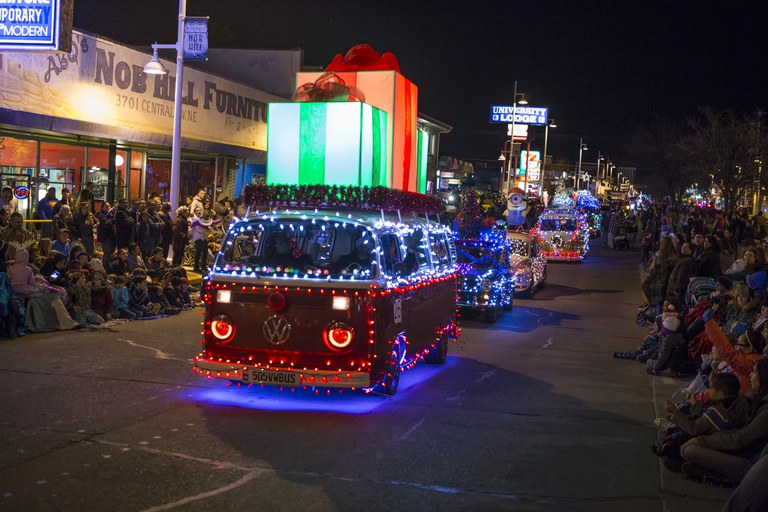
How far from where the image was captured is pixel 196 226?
69.2 feet

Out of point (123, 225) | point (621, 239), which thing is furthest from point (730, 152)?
point (123, 225)

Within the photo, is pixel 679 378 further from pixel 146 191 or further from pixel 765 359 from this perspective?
pixel 146 191

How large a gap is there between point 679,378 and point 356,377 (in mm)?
5569

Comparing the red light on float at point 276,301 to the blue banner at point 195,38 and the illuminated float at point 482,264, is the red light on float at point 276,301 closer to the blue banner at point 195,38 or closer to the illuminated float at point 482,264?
the illuminated float at point 482,264

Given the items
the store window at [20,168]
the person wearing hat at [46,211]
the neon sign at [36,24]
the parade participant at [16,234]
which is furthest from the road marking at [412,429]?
the store window at [20,168]

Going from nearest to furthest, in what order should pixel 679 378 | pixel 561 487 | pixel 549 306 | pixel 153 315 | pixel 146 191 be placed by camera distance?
pixel 561 487 < pixel 679 378 < pixel 153 315 < pixel 549 306 < pixel 146 191

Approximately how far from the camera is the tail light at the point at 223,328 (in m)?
9.02

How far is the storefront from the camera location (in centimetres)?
1955

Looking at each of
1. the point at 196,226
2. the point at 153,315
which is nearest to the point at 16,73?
the point at 196,226

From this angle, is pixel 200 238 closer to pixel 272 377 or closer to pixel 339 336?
pixel 272 377

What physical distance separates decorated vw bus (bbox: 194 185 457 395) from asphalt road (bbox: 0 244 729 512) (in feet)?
1.58

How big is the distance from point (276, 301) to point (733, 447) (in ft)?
14.7

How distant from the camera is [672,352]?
12.1 m

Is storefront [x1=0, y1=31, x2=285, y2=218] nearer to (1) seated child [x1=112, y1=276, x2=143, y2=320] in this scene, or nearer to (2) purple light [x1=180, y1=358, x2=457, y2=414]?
(1) seated child [x1=112, y1=276, x2=143, y2=320]
